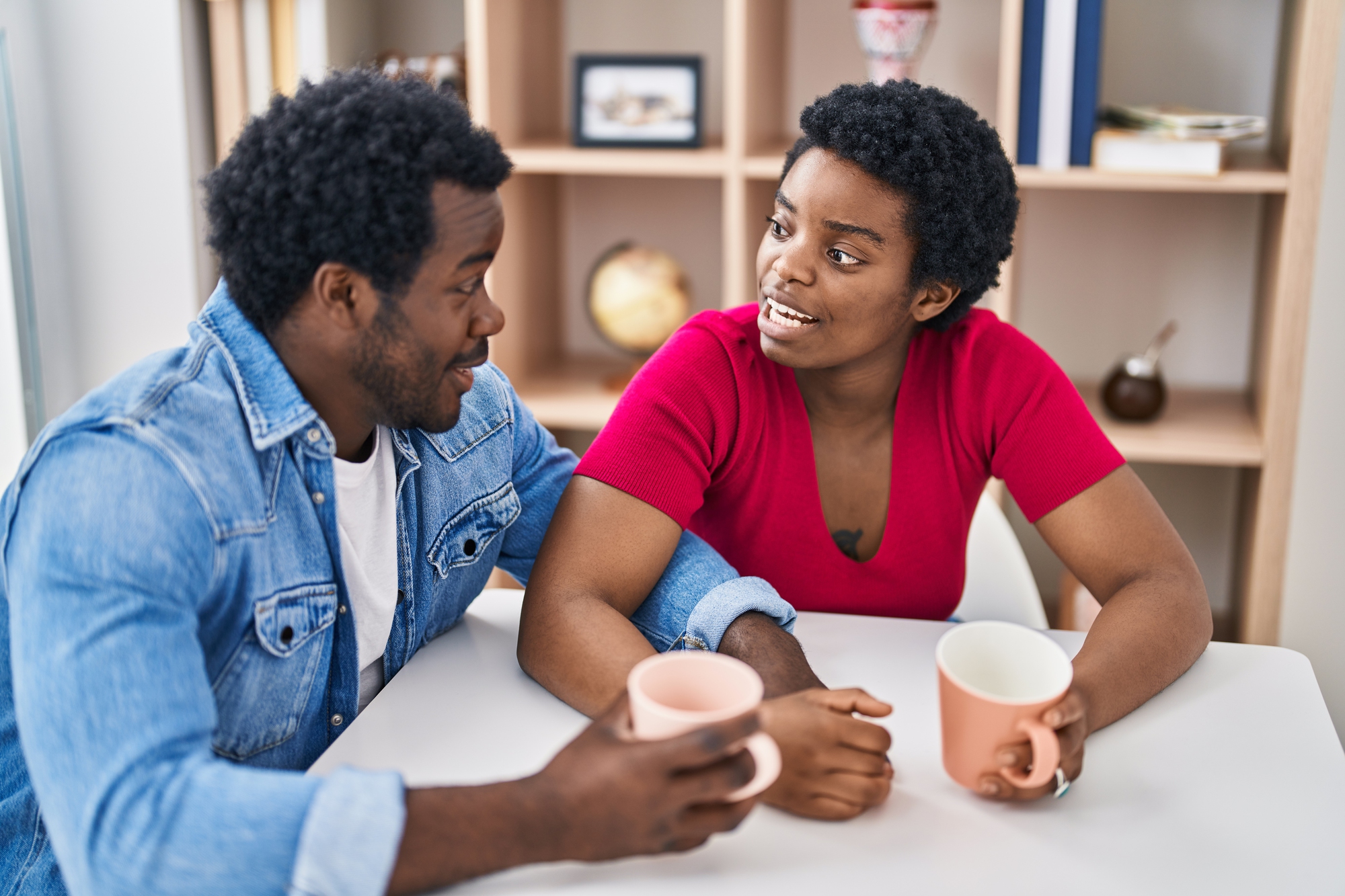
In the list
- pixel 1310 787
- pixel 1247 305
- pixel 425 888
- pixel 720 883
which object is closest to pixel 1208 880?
pixel 1310 787

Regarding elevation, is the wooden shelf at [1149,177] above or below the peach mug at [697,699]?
above

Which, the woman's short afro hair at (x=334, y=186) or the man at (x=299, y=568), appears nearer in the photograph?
the man at (x=299, y=568)

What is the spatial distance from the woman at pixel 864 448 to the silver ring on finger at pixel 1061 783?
11 cm

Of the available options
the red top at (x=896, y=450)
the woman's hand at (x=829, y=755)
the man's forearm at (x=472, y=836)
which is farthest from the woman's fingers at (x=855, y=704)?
the red top at (x=896, y=450)

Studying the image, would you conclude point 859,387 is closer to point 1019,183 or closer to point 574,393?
point 1019,183

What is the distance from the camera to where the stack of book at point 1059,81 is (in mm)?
2078

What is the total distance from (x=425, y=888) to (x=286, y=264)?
1.55ft

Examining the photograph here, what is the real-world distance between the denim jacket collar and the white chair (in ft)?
3.32

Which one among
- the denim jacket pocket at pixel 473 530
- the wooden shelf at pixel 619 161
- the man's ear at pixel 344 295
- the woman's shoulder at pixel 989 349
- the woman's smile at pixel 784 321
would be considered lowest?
the denim jacket pocket at pixel 473 530

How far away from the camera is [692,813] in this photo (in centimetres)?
78

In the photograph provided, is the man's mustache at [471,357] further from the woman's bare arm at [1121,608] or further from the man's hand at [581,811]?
the woman's bare arm at [1121,608]

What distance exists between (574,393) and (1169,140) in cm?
119

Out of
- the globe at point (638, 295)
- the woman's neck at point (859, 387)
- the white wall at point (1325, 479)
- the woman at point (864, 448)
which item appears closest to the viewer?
the woman at point (864, 448)

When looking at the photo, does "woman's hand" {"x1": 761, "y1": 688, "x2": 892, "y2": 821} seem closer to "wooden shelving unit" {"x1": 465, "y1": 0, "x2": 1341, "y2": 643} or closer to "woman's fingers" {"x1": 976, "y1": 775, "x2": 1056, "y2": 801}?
"woman's fingers" {"x1": 976, "y1": 775, "x2": 1056, "y2": 801}
